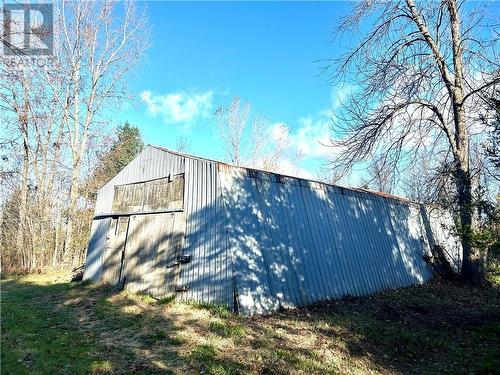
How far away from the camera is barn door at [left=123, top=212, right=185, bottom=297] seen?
811 cm

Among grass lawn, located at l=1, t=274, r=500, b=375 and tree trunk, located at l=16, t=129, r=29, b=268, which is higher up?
tree trunk, located at l=16, t=129, r=29, b=268

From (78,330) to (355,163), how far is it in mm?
9580

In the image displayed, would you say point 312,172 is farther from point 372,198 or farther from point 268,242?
point 268,242

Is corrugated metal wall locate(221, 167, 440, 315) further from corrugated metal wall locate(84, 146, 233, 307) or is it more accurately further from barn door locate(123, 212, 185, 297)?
barn door locate(123, 212, 185, 297)

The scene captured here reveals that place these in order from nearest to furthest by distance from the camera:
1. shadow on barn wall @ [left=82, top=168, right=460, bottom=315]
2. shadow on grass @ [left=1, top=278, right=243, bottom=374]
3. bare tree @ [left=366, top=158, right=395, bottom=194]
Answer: shadow on grass @ [left=1, top=278, right=243, bottom=374], shadow on barn wall @ [left=82, top=168, right=460, bottom=315], bare tree @ [left=366, top=158, right=395, bottom=194]

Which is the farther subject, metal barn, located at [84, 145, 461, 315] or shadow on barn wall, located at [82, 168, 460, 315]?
metal barn, located at [84, 145, 461, 315]

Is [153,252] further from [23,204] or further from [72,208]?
[23,204]

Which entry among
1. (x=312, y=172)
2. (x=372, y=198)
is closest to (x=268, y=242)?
(x=372, y=198)

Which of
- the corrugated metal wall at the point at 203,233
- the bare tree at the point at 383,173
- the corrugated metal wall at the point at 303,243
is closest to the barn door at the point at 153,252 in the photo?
the corrugated metal wall at the point at 203,233

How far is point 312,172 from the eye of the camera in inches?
1150

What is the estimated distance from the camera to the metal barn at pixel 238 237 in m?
7.30

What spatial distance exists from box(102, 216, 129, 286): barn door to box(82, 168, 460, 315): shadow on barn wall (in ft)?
0.71

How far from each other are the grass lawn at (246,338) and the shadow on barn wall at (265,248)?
0.47 m

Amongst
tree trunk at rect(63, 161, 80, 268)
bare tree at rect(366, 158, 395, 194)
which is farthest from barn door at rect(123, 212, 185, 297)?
tree trunk at rect(63, 161, 80, 268)
